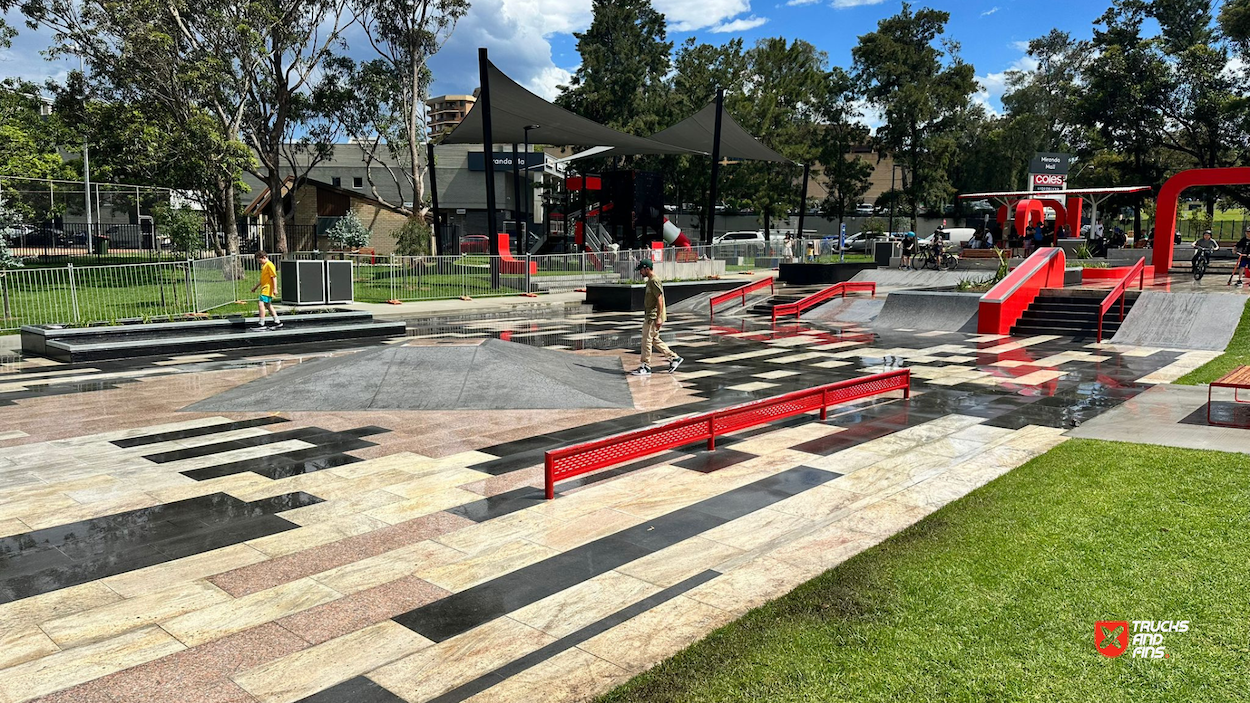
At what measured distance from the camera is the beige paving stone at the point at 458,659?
432 centimetres

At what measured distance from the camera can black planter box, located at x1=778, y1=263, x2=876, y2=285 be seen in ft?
113

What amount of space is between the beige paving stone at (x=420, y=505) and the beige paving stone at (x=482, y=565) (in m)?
1.10

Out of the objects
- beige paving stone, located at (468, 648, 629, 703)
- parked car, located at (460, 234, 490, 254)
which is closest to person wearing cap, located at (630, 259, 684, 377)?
beige paving stone, located at (468, 648, 629, 703)

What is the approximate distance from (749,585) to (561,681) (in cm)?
169

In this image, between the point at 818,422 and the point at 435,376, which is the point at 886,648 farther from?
the point at 435,376

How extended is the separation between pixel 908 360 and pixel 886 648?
1260cm

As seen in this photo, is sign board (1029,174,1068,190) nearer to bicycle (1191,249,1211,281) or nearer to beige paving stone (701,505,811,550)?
bicycle (1191,249,1211,281)

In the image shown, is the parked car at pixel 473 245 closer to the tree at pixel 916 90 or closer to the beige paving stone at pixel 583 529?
the tree at pixel 916 90

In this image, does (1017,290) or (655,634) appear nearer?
(655,634)

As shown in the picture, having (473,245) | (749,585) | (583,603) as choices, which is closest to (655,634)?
(583,603)

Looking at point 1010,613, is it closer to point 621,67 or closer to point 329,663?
point 329,663

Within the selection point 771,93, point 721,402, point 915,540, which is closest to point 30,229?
point 721,402

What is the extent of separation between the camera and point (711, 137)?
151 feet

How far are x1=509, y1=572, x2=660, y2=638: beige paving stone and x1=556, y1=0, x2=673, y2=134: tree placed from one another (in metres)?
60.6
